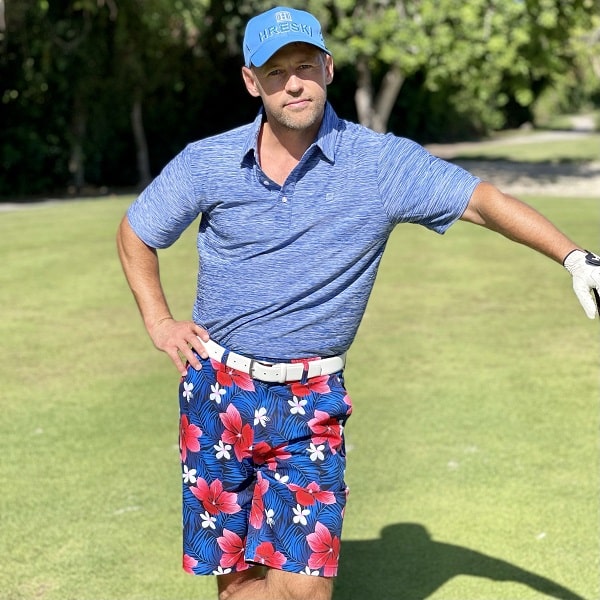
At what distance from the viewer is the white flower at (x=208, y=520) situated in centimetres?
360

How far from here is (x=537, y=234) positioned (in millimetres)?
3285

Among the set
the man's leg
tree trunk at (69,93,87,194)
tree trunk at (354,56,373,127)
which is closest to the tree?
tree trunk at (354,56,373,127)

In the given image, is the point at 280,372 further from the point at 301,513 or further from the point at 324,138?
the point at 324,138

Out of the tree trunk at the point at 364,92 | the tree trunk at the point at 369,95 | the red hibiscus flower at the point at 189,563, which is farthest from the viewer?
the tree trunk at the point at 369,95

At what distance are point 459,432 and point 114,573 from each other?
8.50ft

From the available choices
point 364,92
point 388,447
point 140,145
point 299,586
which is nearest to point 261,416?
point 299,586

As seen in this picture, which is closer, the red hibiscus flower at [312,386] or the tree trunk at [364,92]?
the red hibiscus flower at [312,386]

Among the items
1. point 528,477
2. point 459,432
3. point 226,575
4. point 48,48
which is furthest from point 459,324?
point 48,48

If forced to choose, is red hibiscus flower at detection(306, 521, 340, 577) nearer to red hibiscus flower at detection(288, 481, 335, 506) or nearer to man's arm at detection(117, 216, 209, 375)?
red hibiscus flower at detection(288, 481, 335, 506)

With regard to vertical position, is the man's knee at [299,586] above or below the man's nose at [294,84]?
below

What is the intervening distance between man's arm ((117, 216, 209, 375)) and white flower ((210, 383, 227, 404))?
86 millimetres

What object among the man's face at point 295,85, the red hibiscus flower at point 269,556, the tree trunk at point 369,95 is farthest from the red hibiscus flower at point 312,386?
the tree trunk at point 369,95

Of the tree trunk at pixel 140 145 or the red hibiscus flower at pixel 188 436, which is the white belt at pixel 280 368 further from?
the tree trunk at pixel 140 145

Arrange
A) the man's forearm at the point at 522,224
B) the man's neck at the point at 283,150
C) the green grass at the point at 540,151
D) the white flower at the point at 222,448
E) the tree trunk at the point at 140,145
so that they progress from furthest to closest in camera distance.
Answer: the green grass at the point at 540,151 → the tree trunk at the point at 140,145 → the white flower at the point at 222,448 → the man's neck at the point at 283,150 → the man's forearm at the point at 522,224
